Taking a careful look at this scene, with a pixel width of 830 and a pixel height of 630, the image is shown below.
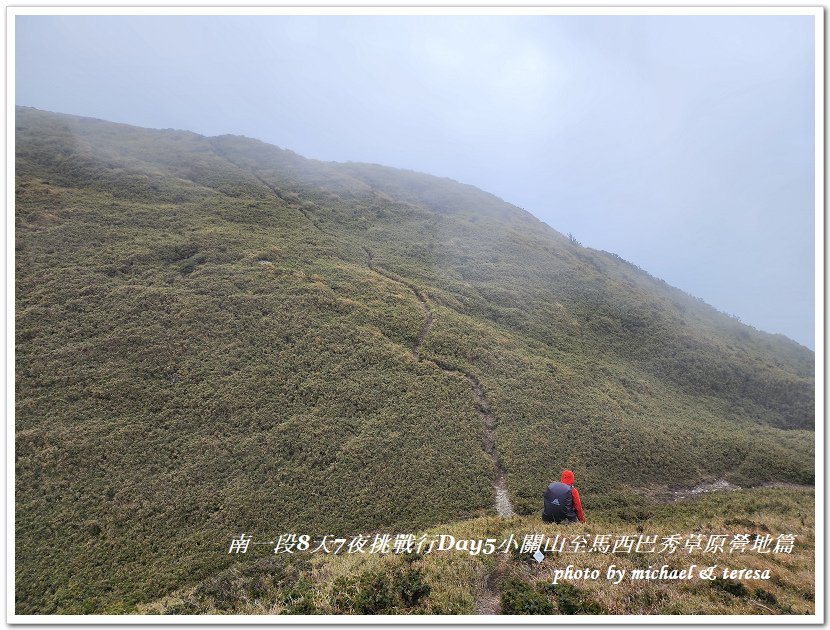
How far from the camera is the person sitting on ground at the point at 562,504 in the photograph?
997 cm

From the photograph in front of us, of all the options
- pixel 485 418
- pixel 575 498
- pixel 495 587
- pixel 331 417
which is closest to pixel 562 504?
pixel 575 498

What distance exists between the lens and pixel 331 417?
1980 centimetres

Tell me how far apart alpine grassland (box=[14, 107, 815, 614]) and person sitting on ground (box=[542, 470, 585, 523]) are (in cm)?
151

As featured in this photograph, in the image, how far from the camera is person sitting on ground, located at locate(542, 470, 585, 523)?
392 inches

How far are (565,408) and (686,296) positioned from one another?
58706mm

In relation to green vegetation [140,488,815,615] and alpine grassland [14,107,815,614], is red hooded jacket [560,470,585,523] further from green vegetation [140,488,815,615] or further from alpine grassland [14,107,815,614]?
alpine grassland [14,107,815,614]

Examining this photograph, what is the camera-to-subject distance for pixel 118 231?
33.7 meters

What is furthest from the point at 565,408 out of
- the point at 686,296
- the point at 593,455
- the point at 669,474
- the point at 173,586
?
the point at 686,296

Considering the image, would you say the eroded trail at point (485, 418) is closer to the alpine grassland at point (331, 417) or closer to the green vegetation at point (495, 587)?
the alpine grassland at point (331, 417)

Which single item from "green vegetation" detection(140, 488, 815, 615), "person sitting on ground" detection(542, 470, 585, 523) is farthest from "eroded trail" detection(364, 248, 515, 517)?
"person sitting on ground" detection(542, 470, 585, 523)

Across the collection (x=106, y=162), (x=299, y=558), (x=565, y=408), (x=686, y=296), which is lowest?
(x=299, y=558)

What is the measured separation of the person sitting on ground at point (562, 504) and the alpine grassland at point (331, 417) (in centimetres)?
151

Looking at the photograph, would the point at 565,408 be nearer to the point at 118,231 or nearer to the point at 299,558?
the point at 299,558

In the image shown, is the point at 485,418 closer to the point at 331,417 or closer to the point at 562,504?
the point at 331,417
